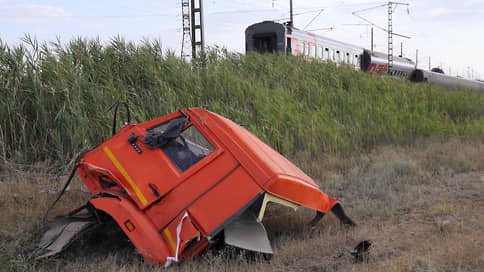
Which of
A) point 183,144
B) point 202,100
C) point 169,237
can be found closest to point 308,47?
point 202,100

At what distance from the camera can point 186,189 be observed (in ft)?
12.1

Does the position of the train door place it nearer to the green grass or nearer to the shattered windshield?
the green grass

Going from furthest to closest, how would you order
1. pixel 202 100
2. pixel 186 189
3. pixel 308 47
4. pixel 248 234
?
pixel 308 47 < pixel 202 100 < pixel 248 234 < pixel 186 189

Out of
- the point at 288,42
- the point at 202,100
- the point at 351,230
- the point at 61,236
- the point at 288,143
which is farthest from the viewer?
the point at 288,42

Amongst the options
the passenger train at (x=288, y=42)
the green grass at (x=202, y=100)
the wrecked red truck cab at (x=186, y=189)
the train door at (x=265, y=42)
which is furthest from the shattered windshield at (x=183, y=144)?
the train door at (x=265, y=42)

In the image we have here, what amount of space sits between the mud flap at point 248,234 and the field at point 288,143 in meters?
0.15

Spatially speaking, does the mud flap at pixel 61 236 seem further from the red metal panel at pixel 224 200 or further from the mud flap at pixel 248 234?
the mud flap at pixel 248 234

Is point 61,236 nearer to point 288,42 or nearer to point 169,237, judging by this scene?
point 169,237

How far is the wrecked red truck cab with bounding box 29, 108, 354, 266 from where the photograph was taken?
3553 millimetres

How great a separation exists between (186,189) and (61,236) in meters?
1.37

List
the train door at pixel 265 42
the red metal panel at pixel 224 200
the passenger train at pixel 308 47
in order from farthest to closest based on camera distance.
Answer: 1. the train door at pixel 265 42
2. the passenger train at pixel 308 47
3. the red metal panel at pixel 224 200

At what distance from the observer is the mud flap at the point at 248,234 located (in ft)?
12.1

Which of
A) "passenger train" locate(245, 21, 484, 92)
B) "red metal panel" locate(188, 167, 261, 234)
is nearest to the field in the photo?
"red metal panel" locate(188, 167, 261, 234)

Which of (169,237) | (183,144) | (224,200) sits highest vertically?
(183,144)
